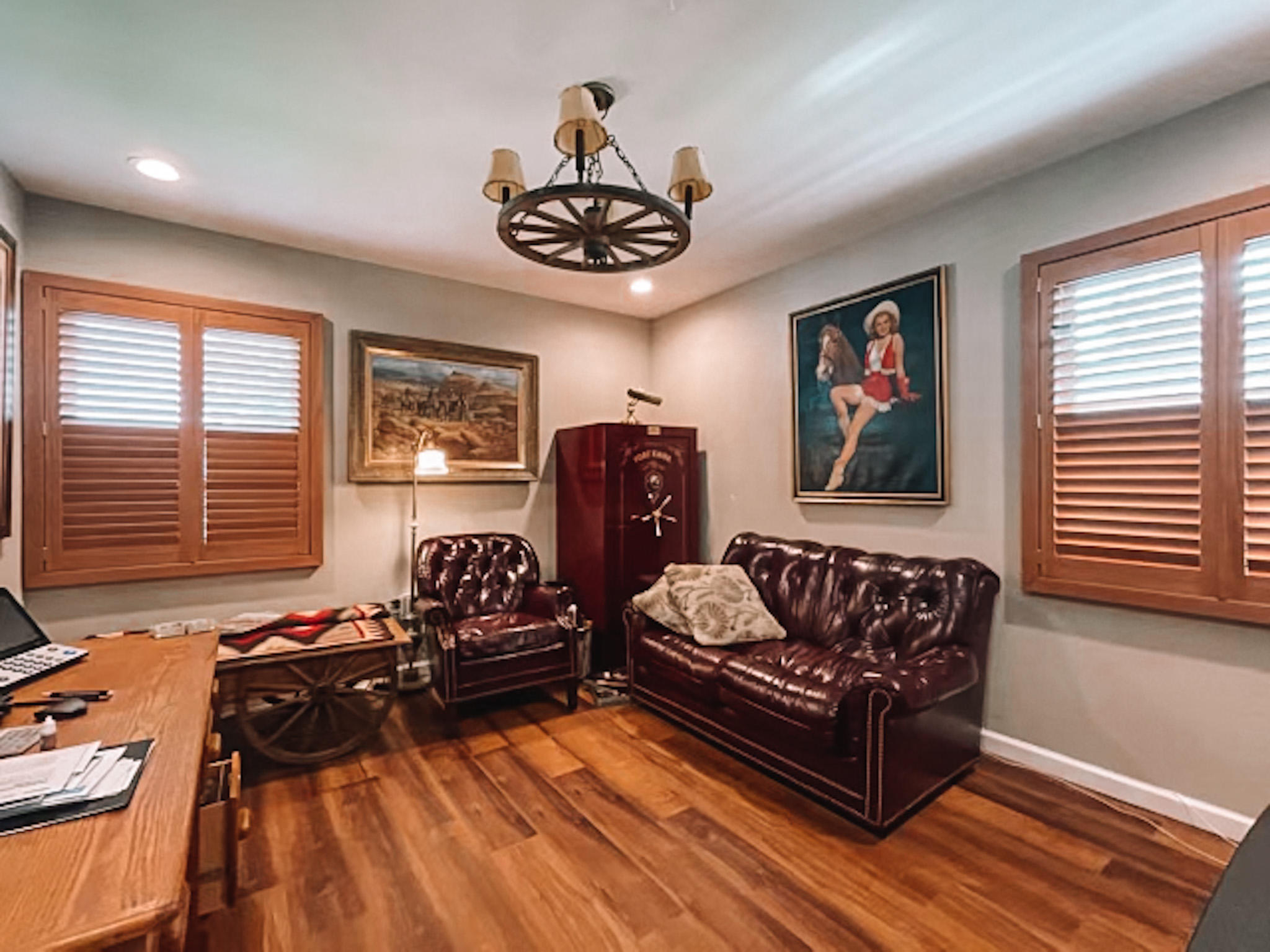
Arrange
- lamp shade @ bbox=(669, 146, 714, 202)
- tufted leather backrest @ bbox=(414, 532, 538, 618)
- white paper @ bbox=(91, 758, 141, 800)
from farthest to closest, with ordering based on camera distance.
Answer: tufted leather backrest @ bbox=(414, 532, 538, 618), lamp shade @ bbox=(669, 146, 714, 202), white paper @ bbox=(91, 758, 141, 800)

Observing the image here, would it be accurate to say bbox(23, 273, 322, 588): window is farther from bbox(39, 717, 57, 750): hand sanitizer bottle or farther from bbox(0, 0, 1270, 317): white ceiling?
bbox(39, 717, 57, 750): hand sanitizer bottle

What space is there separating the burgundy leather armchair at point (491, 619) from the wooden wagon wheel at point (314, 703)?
12.6 inches

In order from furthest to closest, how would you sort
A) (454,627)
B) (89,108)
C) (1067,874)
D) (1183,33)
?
(454,627), (89,108), (1067,874), (1183,33)

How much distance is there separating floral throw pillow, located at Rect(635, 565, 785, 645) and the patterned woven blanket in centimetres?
146

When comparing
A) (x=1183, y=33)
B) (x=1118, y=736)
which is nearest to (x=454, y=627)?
(x=1118, y=736)

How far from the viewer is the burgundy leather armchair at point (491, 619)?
10.3 ft

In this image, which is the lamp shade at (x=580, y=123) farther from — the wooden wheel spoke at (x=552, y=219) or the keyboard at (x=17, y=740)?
the keyboard at (x=17, y=740)

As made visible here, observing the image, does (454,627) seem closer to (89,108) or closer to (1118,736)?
(89,108)

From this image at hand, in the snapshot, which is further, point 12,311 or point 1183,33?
point 12,311

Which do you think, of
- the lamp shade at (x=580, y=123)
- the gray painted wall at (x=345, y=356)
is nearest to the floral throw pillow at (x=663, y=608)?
the gray painted wall at (x=345, y=356)

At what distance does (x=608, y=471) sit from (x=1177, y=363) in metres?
2.84

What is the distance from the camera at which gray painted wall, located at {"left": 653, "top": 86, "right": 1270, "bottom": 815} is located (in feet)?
7.26

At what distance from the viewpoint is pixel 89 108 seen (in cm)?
224

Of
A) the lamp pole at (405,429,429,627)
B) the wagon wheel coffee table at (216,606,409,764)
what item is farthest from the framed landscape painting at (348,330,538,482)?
the wagon wheel coffee table at (216,606,409,764)
